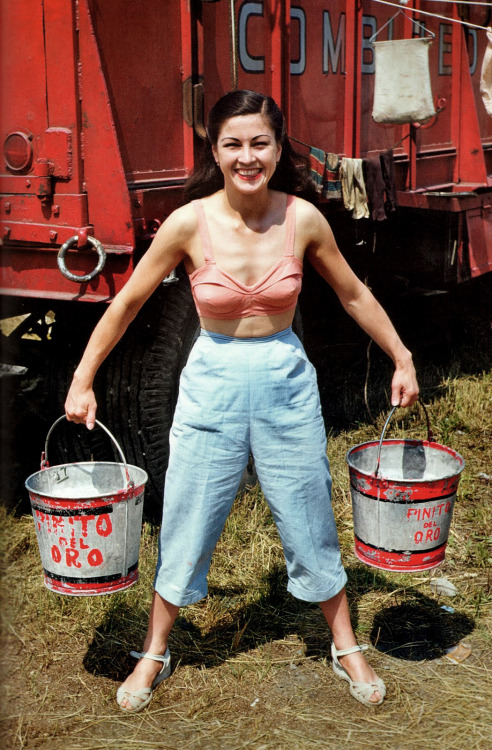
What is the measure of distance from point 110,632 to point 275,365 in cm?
121

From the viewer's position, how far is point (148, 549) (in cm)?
375

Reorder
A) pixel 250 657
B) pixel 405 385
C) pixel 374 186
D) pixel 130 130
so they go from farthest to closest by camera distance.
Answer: pixel 374 186
pixel 130 130
pixel 250 657
pixel 405 385

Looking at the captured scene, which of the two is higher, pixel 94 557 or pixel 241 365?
pixel 241 365

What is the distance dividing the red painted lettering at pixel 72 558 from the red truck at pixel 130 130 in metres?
1.10

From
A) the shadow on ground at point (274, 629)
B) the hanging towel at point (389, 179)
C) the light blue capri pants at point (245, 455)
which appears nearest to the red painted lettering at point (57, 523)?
the light blue capri pants at point (245, 455)

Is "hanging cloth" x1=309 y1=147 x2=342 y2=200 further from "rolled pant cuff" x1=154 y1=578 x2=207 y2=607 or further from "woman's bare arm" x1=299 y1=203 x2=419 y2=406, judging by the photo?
"rolled pant cuff" x1=154 y1=578 x2=207 y2=607

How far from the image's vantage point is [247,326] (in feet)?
8.75

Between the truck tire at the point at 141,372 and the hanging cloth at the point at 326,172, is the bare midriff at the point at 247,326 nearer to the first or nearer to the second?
the truck tire at the point at 141,372

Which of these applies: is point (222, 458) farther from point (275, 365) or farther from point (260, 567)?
point (260, 567)

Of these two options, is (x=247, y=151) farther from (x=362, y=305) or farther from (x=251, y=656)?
(x=251, y=656)

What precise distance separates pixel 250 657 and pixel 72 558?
31.8 inches

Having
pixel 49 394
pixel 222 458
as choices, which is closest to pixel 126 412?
pixel 49 394

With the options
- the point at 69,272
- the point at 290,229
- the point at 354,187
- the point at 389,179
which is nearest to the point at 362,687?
the point at 290,229

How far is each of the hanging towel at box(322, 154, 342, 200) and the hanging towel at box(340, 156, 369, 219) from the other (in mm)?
56
